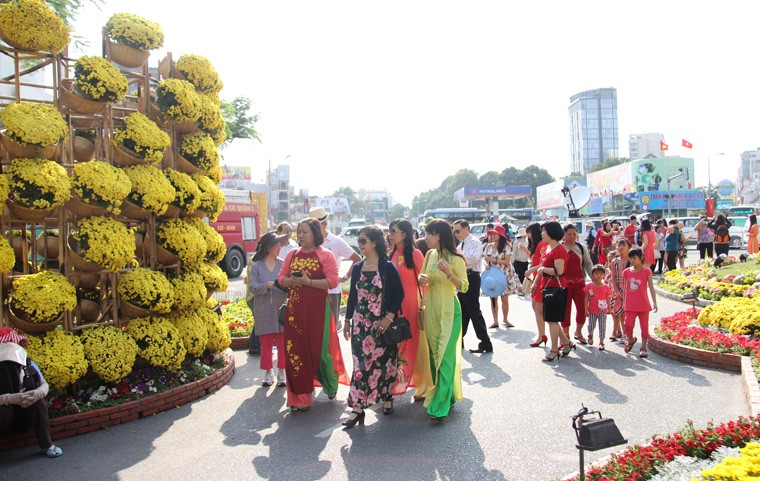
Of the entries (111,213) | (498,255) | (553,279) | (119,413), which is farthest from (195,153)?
(498,255)

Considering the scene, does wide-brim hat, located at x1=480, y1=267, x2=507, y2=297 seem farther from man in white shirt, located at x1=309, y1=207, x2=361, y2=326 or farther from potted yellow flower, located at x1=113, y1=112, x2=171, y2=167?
potted yellow flower, located at x1=113, y1=112, x2=171, y2=167

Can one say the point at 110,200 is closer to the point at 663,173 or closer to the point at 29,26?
the point at 29,26

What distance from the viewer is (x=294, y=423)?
6.09m

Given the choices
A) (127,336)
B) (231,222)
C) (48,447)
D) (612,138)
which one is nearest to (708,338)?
(127,336)

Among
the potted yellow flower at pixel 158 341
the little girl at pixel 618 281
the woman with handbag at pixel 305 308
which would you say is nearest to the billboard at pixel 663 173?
the little girl at pixel 618 281

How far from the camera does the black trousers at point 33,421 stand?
5.16 meters

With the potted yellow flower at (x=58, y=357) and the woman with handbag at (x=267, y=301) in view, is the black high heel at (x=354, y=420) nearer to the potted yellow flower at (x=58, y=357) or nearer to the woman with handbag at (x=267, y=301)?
the woman with handbag at (x=267, y=301)

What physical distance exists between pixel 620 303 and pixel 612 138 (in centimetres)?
15108

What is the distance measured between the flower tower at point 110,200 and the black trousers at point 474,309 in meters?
3.22

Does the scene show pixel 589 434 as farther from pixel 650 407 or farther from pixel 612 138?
pixel 612 138

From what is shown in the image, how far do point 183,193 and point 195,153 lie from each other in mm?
609

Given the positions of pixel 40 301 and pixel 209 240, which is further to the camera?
pixel 209 240

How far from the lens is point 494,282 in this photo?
411 inches

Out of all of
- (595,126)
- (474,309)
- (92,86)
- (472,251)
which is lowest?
(474,309)
